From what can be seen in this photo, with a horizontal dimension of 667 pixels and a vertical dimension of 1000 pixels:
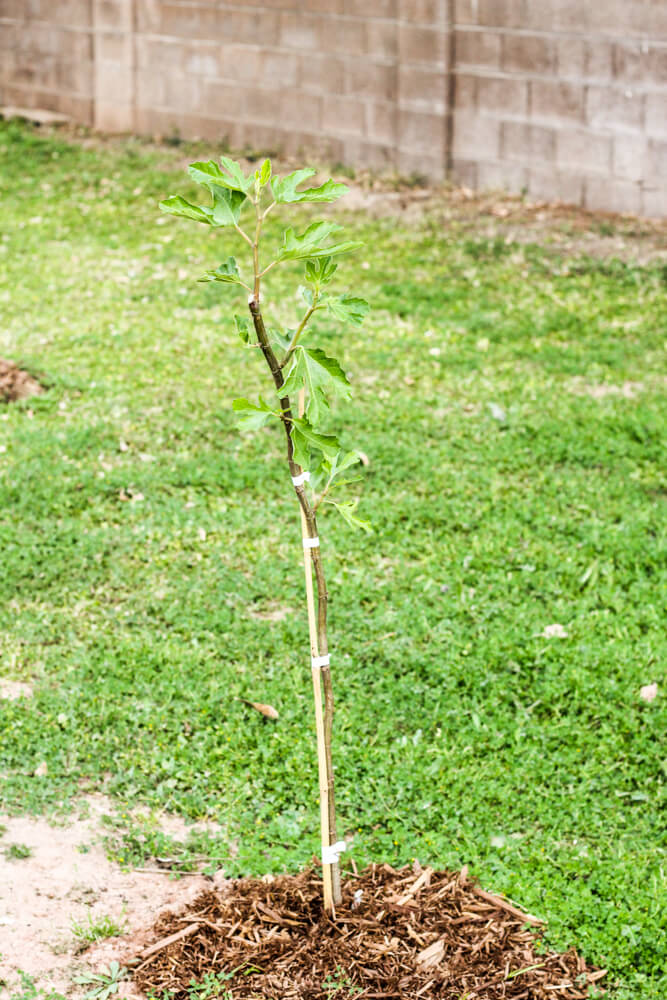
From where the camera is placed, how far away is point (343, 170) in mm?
10680

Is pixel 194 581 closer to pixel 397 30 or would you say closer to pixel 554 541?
pixel 554 541

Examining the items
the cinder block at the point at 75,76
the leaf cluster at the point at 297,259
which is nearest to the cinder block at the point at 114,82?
the cinder block at the point at 75,76

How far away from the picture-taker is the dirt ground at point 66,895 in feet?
10.4

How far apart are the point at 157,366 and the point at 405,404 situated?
4.93 ft

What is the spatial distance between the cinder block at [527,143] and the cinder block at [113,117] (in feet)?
14.6

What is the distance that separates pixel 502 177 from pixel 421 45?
4.07 ft

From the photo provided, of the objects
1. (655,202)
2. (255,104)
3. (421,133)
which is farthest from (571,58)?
(255,104)

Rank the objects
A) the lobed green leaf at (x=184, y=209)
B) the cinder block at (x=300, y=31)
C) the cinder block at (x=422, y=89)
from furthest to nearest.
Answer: the cinder block at (x=300, y=31)
the cinder block at (x=422, y=89)
the lobed green leaf at (x=184, y=209)

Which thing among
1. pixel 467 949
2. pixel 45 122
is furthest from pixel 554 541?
pixel 45 122

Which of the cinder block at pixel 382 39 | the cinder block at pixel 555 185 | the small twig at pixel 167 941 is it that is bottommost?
the small twig at pixel 167 941

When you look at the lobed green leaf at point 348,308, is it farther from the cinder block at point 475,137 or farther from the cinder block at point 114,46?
the cinder block at point 114,46

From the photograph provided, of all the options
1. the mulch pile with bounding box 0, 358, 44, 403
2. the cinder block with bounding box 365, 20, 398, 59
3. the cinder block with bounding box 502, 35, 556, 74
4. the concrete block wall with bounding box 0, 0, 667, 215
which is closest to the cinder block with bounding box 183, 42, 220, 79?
the concrete block wall with bounding box 0, 0, 667, 215

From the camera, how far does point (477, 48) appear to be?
31.7 ft

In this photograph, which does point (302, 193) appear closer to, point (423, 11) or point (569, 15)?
point (569, 15)
